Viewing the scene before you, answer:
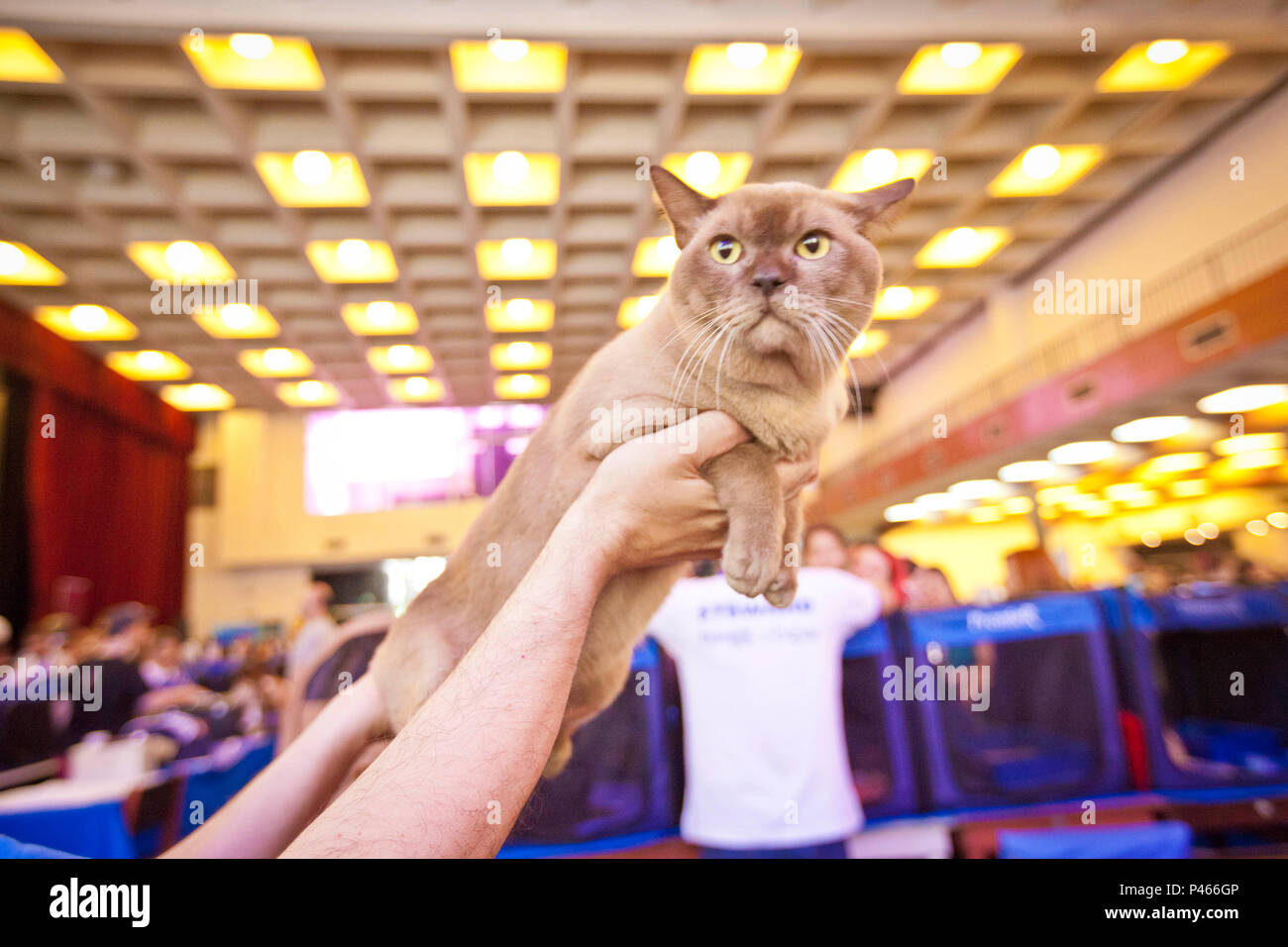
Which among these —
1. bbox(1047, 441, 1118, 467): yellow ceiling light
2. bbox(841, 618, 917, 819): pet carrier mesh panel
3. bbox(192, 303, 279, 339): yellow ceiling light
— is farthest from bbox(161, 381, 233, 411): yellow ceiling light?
bbox(1047, 441, 1118, 467): yellow ceiling light

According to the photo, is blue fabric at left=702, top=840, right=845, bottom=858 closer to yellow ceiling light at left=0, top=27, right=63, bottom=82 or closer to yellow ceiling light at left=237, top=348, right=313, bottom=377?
yellow ceiling light at left=237, top=348, right=313, bottom=377

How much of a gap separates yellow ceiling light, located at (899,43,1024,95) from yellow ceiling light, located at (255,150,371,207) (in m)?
4.33

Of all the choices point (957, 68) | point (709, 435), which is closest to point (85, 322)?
point (709, 435)

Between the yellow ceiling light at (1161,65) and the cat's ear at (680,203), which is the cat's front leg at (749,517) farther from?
the yellow ceiling light at (1161,65)

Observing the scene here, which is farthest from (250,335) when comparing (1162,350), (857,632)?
(1162,350)

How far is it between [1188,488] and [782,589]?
11.7m

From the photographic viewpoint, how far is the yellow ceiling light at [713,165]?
5059 mm

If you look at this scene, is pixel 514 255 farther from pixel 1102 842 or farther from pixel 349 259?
pixel 1102 842

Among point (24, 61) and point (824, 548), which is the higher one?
point (24, 61)

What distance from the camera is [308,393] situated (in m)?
1.75

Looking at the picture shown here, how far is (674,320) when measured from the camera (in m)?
0.78

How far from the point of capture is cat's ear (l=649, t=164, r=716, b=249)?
723 mm

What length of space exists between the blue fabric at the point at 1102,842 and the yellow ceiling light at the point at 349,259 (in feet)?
16.5

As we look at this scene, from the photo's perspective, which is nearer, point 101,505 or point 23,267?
point 23,267
